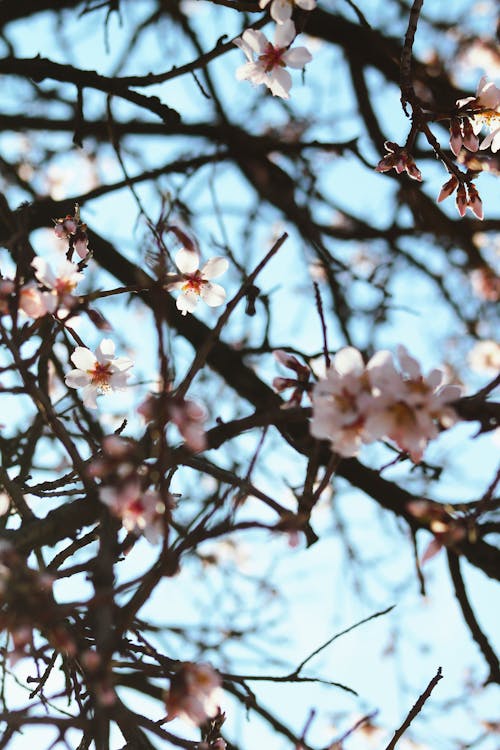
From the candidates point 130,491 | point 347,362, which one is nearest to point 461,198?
point 347,362

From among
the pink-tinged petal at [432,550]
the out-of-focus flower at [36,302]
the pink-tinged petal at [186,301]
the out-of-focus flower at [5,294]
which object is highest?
the pink-tinged petal at [186,301]

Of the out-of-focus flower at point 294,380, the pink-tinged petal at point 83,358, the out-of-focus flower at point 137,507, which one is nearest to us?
the out-of-focus flower at point 137,507

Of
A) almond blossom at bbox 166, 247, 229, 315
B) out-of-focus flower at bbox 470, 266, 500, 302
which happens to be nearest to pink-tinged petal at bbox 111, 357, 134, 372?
almond blossom at bbox 166, 247, 229, 315

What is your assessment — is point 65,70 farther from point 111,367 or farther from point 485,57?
point 485,57

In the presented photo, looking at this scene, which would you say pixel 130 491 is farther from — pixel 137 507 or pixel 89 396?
pixel 89 396

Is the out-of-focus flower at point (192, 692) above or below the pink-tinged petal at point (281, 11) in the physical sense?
below

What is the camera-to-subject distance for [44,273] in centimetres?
126

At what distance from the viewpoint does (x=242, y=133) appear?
10.2 ft

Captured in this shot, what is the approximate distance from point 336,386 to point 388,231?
9.03ft

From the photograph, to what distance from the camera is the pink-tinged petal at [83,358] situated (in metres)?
1.48

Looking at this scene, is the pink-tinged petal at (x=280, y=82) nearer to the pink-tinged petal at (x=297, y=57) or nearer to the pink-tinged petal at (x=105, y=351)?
the pink-tinged petal at (x=297, y=57)

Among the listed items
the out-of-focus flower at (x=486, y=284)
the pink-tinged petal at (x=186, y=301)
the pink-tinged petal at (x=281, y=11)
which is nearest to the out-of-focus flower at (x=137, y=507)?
the pink-tinged petal at (x=186, y=301)

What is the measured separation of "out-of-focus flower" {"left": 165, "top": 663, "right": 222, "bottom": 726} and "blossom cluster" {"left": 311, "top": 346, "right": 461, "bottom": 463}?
0.34m

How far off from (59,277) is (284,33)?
65 cm
